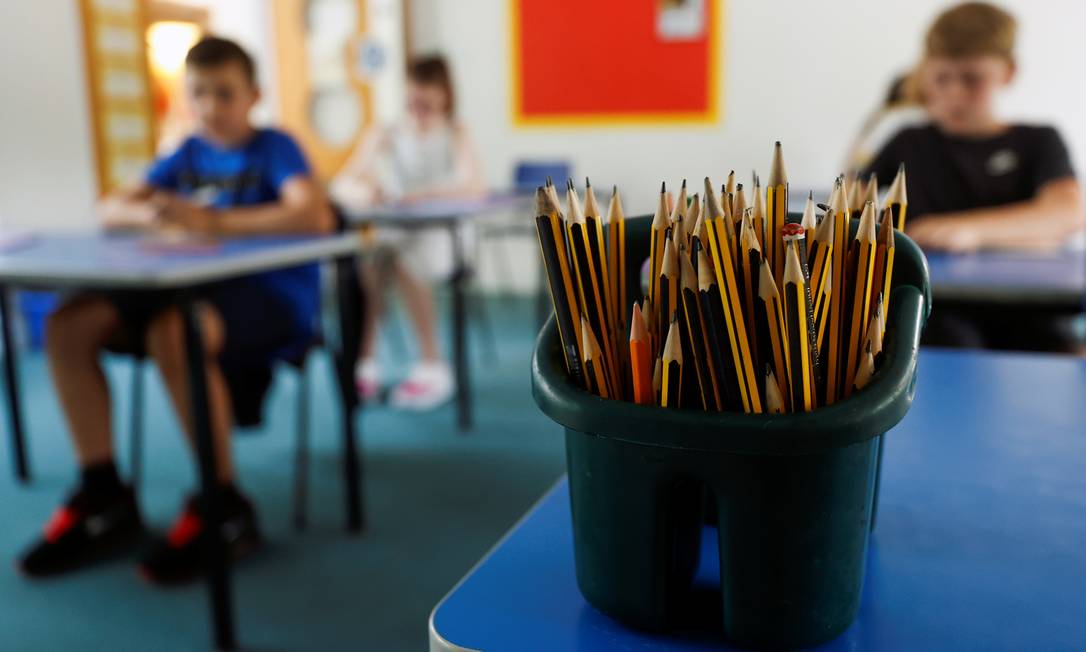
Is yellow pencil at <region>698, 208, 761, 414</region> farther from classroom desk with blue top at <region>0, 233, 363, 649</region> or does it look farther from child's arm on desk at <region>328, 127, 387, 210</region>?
child's arm on desk at <region>328, 127, 387, 210</region>

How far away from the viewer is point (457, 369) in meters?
2.79

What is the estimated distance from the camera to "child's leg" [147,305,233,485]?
1.83 meters

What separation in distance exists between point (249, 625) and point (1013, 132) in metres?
1.91

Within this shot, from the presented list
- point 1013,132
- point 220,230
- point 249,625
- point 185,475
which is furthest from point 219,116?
point 1013,132

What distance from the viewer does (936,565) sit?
49cm

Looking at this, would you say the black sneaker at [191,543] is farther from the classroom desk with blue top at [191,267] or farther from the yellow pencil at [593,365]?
the yellow pencil at [593,365]

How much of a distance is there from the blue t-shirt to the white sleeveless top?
58.4 inches

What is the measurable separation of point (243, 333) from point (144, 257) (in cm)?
37

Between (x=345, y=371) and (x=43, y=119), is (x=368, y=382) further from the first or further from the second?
(x=43, y=119)

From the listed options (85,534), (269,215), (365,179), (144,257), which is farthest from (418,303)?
(144,257)

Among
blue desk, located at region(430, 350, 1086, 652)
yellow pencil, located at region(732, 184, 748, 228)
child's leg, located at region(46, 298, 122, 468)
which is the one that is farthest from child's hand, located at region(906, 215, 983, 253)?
child's leg, located at region(46, 298, 122, 468)

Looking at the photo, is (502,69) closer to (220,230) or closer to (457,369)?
(457,369)

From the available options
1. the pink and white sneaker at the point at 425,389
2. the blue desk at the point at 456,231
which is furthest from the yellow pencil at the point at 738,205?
the pink and white sneaker at the point at 425,389

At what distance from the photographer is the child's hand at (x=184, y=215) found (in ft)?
5.97
